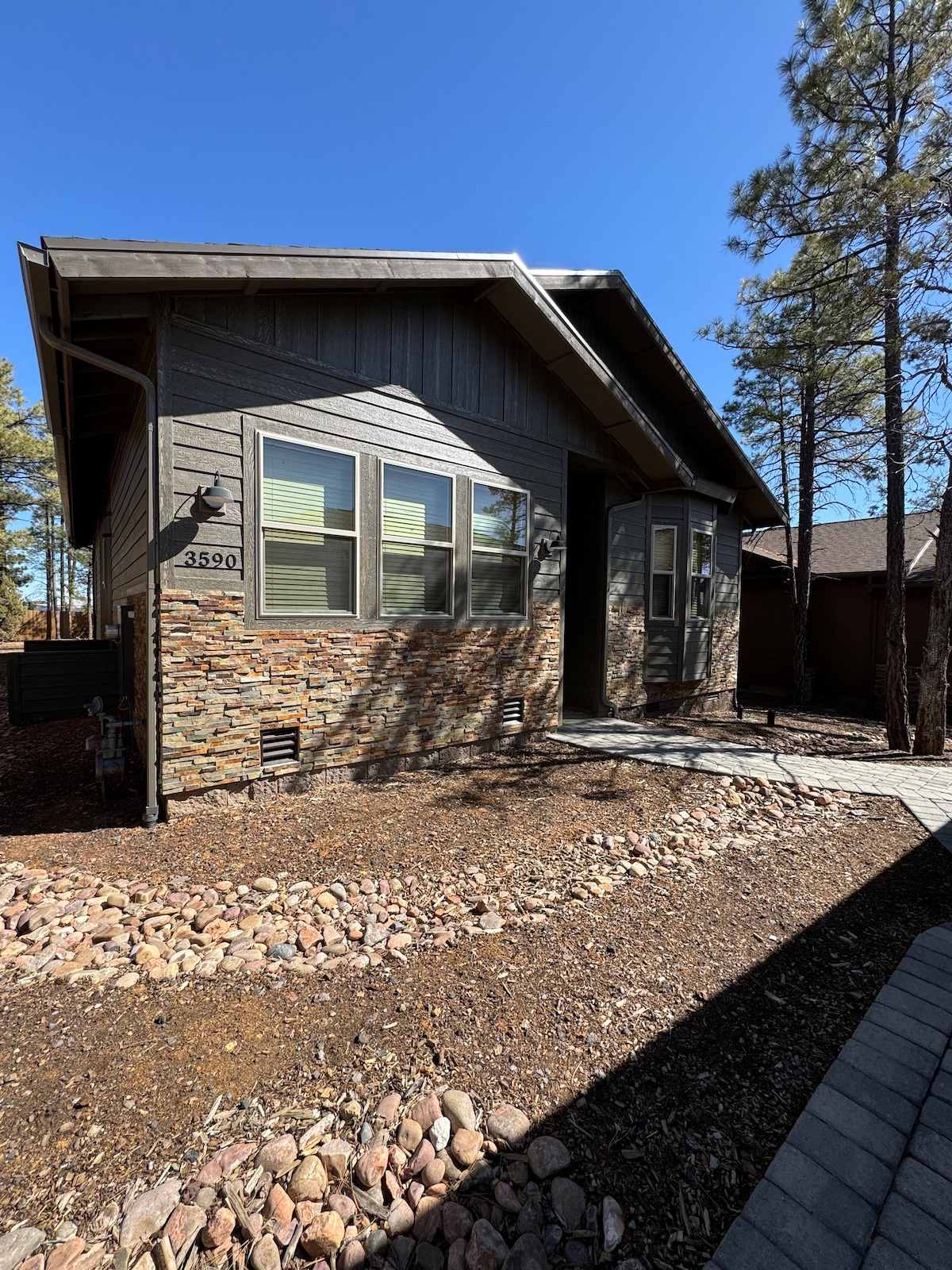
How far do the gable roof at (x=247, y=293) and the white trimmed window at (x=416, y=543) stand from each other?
1.78 m

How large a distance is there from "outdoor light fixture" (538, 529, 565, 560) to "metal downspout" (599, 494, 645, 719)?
53.9 inches

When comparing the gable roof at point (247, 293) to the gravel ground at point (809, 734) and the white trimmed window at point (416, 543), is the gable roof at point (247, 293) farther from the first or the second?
the gravel ground at point (809, 734)

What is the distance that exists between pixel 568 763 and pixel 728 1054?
3989mm

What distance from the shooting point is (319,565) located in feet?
16.3

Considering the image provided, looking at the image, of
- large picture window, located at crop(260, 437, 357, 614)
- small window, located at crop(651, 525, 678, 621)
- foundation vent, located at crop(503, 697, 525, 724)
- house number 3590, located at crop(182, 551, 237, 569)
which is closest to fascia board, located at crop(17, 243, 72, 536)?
large picture window, located at crop(260, 437, 357, 614)

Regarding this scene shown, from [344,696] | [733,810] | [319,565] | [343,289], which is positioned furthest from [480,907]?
[343,289]

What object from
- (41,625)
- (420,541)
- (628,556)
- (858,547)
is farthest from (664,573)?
(41,625)

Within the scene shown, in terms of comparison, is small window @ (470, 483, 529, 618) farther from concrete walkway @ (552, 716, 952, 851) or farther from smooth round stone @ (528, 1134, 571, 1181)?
smooth round stone @ (528, 1134, 571, 1181)

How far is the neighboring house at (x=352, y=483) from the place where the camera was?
410 cm

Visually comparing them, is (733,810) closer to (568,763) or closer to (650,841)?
(650,841)

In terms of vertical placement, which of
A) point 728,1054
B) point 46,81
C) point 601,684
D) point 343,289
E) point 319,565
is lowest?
point 728,1054

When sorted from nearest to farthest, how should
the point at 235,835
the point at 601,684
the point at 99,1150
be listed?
the point at 99,1150
the point at 235,835
the point at 601,684

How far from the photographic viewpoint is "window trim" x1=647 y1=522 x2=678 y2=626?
8.98 meters

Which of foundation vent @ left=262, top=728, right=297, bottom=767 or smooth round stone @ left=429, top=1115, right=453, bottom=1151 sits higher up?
foundation vent @ left=262, top=728, right=297, bottom=767
